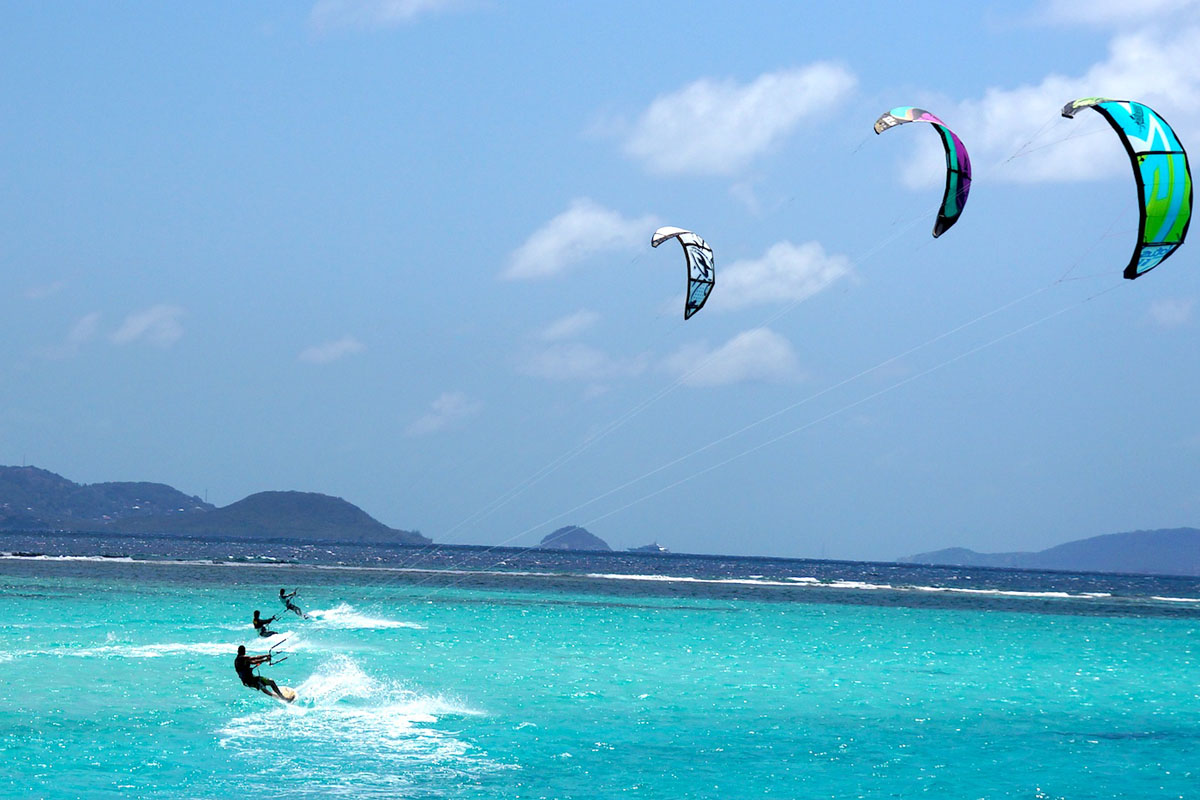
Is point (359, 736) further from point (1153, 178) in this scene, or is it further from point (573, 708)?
point (1153, 178)

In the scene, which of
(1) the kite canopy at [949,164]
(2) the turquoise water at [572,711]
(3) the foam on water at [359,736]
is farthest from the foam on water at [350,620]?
(1) the kite canopy at [949,164]

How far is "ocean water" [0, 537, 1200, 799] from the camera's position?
1334cm

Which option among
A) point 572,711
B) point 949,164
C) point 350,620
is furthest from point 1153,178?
point 350,620

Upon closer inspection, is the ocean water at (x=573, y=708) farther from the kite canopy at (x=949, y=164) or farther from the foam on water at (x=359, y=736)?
the kite canopy at (x=949, y=164)

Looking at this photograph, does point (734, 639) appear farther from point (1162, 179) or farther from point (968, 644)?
point (1162, 179)

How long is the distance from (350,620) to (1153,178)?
78.5 ft

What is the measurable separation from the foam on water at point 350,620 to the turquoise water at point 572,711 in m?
0.14

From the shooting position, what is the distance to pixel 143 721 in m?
15.6

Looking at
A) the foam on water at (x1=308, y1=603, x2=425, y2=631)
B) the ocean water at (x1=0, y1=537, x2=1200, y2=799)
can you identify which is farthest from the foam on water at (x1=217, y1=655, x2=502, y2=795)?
the foam on water at (x1=308, y1=603, x2=425, y2=631)

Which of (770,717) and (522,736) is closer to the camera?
(522,736)

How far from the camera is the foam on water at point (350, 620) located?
30219mm

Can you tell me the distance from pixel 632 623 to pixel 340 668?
14456 millimetres

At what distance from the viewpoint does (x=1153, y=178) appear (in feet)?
43.4

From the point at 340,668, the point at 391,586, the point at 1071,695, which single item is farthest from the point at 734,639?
the point at 391,586
